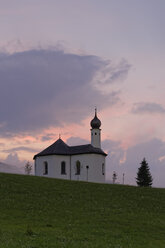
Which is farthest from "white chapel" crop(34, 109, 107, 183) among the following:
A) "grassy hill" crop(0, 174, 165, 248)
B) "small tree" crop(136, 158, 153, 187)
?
"grassy hill" crop(0, 174, 165, 248)

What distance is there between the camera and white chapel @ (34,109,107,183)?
264 feet

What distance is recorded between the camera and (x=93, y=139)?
279 feet

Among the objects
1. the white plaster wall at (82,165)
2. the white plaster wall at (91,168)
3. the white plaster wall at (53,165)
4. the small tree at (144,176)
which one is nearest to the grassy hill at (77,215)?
the white plaster wall at (53,165)

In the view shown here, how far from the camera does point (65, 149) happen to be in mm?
84000

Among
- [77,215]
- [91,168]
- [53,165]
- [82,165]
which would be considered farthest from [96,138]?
[77,215]

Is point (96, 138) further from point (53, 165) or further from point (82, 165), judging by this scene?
point (53, 165)

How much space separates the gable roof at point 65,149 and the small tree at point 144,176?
16.7 meters

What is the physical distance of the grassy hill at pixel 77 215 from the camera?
19922 millimetres

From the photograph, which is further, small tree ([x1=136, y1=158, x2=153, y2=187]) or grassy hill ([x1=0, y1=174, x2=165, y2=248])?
small tree ([x1=136, y1=158, x2=153, y2=187])

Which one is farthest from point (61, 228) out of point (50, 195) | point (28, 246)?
point (50, 195)

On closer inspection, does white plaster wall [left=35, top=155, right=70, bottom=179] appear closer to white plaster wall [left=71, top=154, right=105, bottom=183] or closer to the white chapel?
the white chapel

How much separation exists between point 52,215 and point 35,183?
1935cm

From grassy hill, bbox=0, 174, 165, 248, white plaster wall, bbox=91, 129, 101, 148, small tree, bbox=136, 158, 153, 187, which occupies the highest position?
white plaster wall, bbox=91, 129, 101, 148

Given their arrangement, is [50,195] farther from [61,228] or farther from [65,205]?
[61,228]
